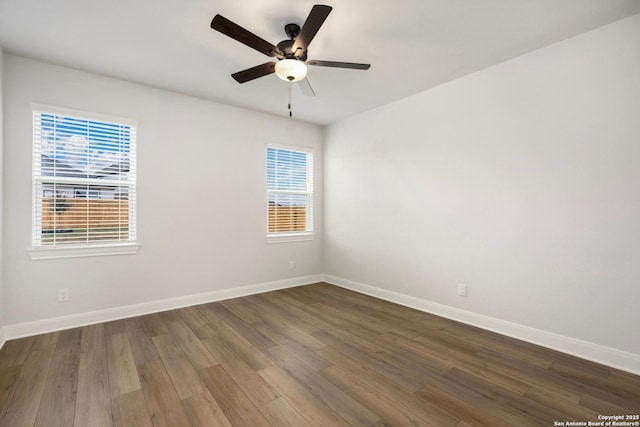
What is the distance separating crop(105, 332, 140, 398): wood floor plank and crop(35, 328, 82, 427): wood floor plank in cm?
21

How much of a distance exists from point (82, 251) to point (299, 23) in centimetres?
309

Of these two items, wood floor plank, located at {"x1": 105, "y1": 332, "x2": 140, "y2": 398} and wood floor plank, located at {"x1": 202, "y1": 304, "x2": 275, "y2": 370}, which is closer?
wood floor plank, located at {"x1": 105, "y1": 332, "x2": 140, "y2": 398}

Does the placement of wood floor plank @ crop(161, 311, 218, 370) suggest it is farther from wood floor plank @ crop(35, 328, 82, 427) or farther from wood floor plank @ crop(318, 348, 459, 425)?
wood floor plank @ crop(318, 348, 459, 425)

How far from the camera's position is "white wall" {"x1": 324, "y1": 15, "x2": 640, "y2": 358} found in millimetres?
2301

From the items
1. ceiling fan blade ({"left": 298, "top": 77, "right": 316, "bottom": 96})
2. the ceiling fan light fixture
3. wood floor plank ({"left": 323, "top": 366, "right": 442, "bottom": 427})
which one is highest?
ceiling fan blade ({"left": 298, "top": 77, "right": 316, "bottom": 96})

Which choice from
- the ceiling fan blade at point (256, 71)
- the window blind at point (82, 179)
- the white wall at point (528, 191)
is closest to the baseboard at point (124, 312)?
the window blind at point (82, 179)

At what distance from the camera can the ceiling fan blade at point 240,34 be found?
1830 millimetres

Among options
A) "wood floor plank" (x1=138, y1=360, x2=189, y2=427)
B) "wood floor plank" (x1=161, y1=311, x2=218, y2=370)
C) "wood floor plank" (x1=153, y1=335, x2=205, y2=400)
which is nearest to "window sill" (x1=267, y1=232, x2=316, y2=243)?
"wood floor plank" (x1=161, y1=311, x2=218, y2=370)

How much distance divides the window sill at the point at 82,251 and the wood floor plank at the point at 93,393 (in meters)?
1.09

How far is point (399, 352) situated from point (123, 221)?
3.23 metres

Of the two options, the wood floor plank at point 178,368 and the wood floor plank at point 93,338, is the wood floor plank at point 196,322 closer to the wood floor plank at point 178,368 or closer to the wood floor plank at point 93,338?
the wood floor plank at point 178,368

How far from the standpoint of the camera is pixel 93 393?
1.95 m

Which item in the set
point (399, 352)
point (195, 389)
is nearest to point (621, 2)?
point (399, 352)

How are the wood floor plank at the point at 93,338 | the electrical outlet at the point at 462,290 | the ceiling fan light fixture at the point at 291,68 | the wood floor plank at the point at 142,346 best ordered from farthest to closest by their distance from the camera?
the electrical outlet at the point at 462,290
the wood floor plank at the point at 93,338
the wood floor plank at the point at 142,346
the ceiling fan light fixture at the point at 291,68
